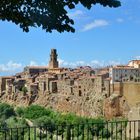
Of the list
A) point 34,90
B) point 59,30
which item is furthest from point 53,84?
point 59,30

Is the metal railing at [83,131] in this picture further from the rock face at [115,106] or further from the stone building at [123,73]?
the stone building at [123,73]

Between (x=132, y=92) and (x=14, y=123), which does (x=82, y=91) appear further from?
(x=14, y=123)

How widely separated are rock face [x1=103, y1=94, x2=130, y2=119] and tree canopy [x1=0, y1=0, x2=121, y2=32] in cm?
3394

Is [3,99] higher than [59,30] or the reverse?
the reverse

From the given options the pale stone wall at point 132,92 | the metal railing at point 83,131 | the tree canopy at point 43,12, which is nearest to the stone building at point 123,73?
the pale stone wall at point 132,92

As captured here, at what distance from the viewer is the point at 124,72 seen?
167 ft

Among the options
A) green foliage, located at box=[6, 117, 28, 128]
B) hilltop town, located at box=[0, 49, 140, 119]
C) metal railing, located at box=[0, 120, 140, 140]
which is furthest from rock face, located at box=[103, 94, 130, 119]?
metal railing, located at box=[0, 120, 140, 140]

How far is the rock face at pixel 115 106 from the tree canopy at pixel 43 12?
1336 inches

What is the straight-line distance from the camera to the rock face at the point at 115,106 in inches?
1506

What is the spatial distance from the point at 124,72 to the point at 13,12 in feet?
154

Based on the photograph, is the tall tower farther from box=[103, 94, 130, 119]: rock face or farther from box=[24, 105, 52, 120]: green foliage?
box=[103, 94, 130, 119]: rock face

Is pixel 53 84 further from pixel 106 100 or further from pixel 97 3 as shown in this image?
pixel 97 3

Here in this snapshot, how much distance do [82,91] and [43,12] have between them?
1614 inches

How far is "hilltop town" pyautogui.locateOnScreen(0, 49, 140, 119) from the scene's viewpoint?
38719 millimetres
